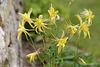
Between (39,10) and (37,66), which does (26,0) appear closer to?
(39,10)

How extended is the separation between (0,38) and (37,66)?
160 cm

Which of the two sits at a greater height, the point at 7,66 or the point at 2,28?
the point at 2,28

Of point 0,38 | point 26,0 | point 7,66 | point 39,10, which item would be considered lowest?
point 7,66

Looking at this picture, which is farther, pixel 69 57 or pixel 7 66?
pixel 69 57

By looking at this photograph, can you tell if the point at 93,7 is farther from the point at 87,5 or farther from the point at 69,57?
the point at 69,57

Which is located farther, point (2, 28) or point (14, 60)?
point (14, 60)

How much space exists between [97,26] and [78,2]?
2.09m

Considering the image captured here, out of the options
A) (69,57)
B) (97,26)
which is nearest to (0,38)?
(69,57)

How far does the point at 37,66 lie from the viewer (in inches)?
128

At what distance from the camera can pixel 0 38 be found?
5.79 ft

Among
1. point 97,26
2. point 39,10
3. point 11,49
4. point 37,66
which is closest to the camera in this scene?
point 11,49

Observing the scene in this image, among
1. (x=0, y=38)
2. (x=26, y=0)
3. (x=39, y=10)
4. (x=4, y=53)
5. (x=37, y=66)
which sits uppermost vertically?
(x=26, y=0)

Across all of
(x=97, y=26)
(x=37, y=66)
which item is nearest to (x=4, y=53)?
(x=37, y=66)

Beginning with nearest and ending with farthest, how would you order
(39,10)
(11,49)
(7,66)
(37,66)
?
1. (7,66)
2. (11,49)
3. (37,66)
4. (39,10)
